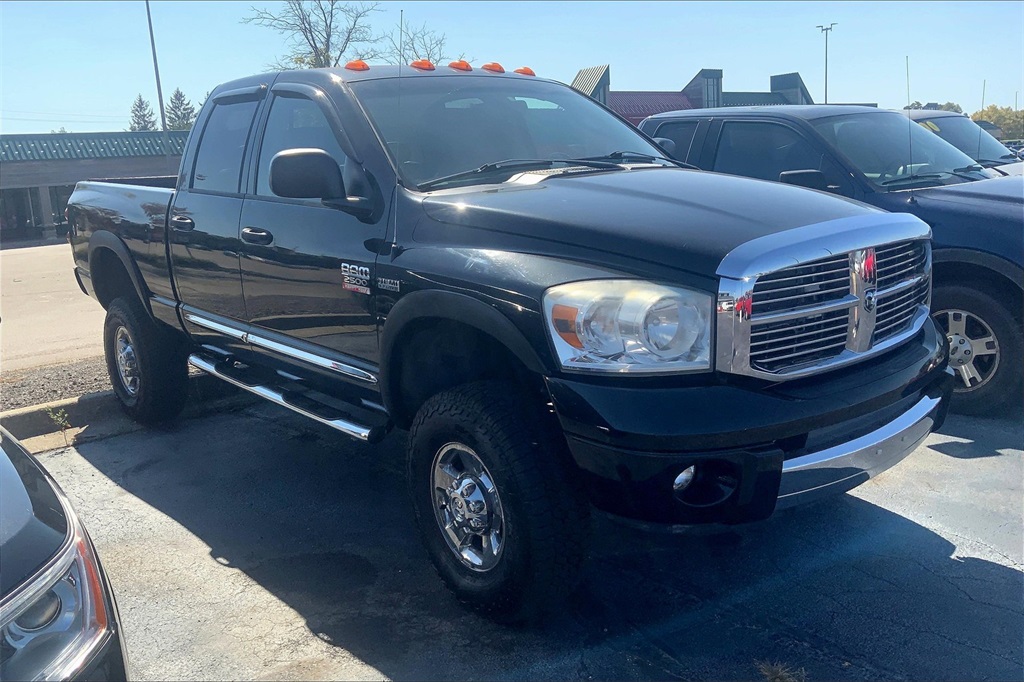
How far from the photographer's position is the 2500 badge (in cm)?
364

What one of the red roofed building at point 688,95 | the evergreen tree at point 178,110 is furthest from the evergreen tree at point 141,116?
the red roofed building at point 688,95

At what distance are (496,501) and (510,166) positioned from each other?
1.53 m

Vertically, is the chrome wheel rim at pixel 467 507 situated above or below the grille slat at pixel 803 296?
below

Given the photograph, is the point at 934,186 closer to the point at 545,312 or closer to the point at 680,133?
the point at 680,133

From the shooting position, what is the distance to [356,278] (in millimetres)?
3689

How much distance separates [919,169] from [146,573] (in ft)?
17.7

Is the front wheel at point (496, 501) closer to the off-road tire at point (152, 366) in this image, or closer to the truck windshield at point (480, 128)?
the truck windshield at point (480, 128)

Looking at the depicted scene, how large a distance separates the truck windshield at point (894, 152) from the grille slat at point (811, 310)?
2956 millimetres

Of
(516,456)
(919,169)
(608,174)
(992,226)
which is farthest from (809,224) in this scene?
(919,169)

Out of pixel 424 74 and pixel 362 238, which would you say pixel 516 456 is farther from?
pixel 424 74

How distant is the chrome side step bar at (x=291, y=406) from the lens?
3.78 m

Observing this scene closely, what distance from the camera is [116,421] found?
6059 mm

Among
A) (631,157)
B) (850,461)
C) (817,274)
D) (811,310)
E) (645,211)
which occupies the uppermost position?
(631,157)

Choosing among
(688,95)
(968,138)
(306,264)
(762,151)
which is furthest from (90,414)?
(688,95)
